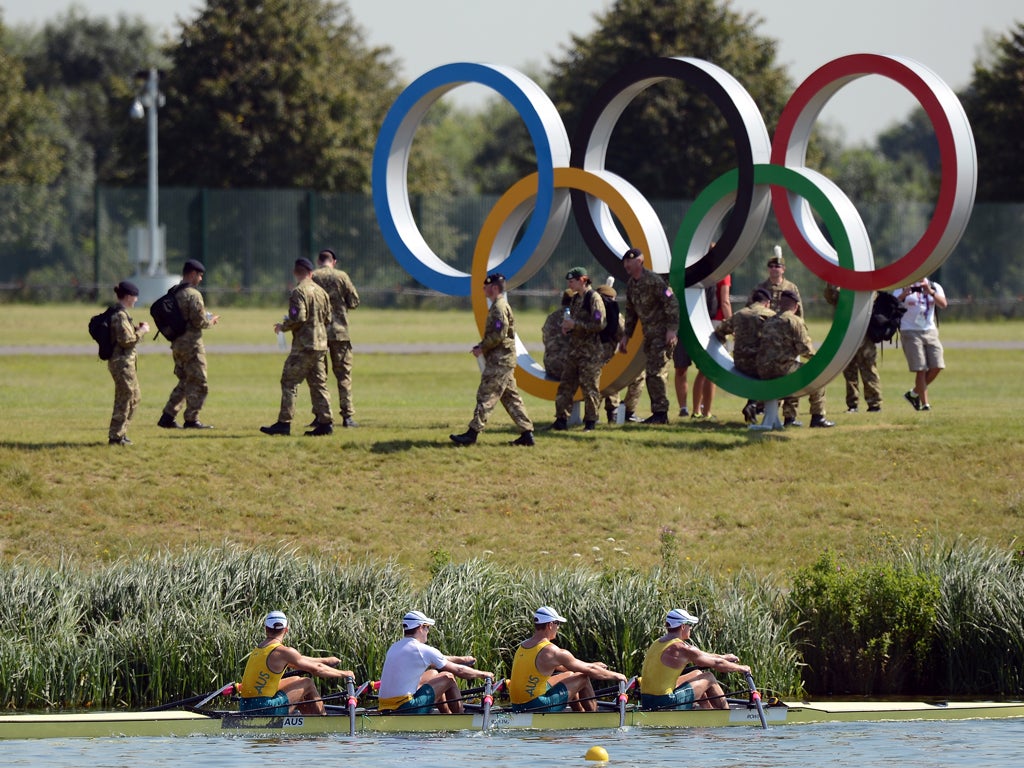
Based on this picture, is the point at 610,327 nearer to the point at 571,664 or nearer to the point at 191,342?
the point at 191,342

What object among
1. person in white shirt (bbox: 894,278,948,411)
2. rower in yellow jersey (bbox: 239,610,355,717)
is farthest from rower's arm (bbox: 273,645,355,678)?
person in white shirt (bbox: 894,278,948,411)

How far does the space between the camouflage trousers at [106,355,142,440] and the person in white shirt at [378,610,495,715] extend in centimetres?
738

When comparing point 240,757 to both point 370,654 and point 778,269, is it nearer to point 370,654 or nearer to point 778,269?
point 370,654

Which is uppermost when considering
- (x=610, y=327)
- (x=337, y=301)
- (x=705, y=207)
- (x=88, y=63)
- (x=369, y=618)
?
(x=88, y=63)

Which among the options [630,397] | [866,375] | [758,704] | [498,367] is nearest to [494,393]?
[498,367]

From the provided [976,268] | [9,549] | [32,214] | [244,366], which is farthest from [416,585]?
[976,268]

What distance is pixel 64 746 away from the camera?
14.9 meters

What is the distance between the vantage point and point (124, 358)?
22.0 metres

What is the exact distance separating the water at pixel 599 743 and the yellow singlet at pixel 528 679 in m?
0.34

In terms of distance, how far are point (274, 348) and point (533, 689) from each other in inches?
909

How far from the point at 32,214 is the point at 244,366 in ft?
52.9

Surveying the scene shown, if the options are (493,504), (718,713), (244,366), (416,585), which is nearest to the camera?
(718,713)

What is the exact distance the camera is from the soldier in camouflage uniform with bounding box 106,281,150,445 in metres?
21.8

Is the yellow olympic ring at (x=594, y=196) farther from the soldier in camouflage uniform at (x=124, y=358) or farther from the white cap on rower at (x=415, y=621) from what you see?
the white cap on rower at (x=415, y=621)
